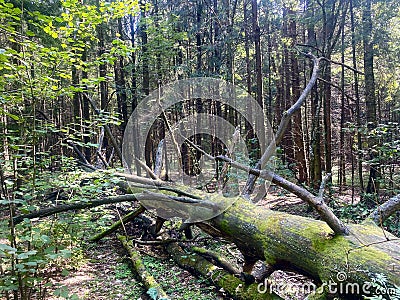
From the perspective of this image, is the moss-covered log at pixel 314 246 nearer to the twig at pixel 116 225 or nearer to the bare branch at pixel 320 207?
the bare branch at pixel 320 207

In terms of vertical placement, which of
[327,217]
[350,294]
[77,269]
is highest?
[327,217]

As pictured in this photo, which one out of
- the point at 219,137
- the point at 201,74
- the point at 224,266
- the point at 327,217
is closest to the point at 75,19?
the point at 327,217

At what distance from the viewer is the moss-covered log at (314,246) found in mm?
2479

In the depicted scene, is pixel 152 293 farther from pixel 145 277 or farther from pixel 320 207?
pixel 320 207

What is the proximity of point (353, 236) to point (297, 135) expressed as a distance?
7.12 meters

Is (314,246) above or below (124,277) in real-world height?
above

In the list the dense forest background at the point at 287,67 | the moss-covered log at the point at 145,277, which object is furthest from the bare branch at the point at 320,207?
the dense forest background at the point at 287,67

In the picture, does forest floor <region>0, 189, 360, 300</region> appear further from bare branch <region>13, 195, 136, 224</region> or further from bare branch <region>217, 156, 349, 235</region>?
bare branch <region>217, 156, 349, 235</region>

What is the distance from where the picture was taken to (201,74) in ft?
36.5

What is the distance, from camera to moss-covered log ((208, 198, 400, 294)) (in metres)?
2.48

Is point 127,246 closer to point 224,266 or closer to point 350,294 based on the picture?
point 224,266

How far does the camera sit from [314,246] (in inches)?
114

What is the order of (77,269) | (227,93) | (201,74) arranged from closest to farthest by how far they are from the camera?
(77,269) < (201,74) < (227,93)

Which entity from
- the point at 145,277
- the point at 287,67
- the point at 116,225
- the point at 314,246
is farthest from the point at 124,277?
the point at 287,67
